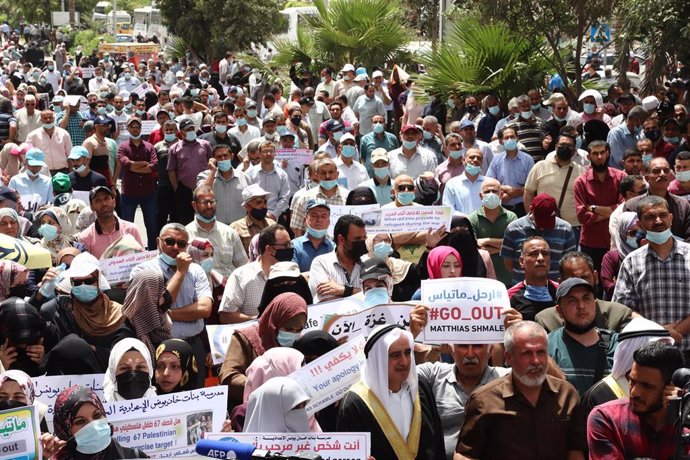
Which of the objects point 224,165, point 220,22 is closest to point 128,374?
point 224,165

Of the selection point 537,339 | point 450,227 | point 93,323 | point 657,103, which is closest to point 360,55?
point 657,103

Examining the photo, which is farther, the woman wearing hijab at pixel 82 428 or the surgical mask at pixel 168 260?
the surgical mask at pixel 168 260

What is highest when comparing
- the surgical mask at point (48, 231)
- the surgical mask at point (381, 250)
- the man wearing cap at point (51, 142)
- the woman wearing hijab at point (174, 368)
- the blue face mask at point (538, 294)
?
the blue face mask at point (538, 294)

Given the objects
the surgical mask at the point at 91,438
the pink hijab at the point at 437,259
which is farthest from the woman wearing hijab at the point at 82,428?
the pink hijab at the point at 437,259

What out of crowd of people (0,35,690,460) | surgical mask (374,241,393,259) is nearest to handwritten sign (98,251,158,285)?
crowd of people (0,35,690,460)

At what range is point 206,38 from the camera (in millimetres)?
39844

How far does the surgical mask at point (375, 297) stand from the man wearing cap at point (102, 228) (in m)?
3.14

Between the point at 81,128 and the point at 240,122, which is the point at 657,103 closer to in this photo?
the point at 240,122

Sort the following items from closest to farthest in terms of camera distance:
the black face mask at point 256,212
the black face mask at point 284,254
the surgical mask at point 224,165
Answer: the black face mask at point 284,254
the black face mask at point 256,212
the surgical mask at point 224,165

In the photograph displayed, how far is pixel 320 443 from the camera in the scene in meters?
5.64

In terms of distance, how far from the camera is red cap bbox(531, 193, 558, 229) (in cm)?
958

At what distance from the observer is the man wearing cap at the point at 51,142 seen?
16438mm

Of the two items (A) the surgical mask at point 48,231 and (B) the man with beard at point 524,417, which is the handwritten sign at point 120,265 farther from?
(B) the man with beard at point 524,417

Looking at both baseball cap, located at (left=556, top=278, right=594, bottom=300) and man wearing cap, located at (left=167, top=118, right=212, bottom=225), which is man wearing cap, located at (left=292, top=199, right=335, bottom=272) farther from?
man wearing cap, located at (left=167, top=118, right=212, bottom=225)
